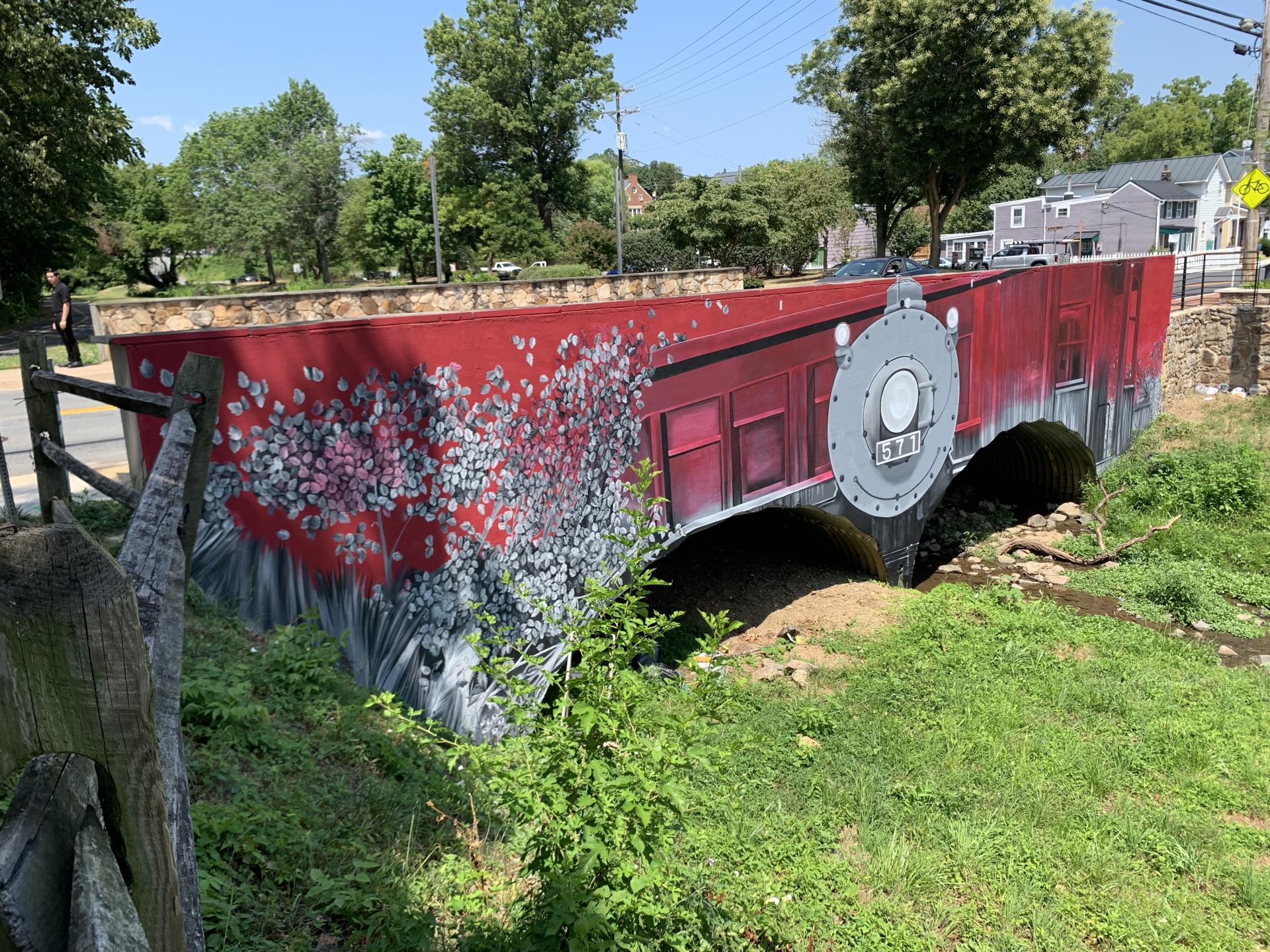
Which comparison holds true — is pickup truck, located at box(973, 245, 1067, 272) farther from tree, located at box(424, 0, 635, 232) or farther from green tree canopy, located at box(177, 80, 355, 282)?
green tree canopy, located at box(177, 80, 355, 282)

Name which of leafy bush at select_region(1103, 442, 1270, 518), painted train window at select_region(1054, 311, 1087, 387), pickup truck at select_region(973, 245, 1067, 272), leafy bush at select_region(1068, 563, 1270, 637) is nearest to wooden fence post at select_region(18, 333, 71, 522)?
leafy bush at select_region(1068, 563, 1270, 637)

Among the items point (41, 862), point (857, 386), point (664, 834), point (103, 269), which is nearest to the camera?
point (41, 862)

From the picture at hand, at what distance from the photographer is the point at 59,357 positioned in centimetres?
1767

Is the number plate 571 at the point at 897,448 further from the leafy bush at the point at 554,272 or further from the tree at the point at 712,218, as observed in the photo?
the tree at the point at 712,218

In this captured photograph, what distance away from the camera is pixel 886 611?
36.3 feet

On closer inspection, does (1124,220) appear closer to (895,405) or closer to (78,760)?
(895,405)

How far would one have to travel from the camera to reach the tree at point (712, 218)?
39625 mm

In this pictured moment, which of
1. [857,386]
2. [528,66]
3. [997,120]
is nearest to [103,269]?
[528,66]

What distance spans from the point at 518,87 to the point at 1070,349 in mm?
34606

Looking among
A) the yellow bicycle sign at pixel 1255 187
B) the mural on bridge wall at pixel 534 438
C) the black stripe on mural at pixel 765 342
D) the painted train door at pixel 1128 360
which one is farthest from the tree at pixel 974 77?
the black stripe on mural at pixel 765 342

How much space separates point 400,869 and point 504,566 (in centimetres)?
336

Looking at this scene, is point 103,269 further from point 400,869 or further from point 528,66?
point 400,869

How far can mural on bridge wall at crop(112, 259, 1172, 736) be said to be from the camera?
6.21 metres

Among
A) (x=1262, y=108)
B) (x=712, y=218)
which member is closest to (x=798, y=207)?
(x=712, y=218)
